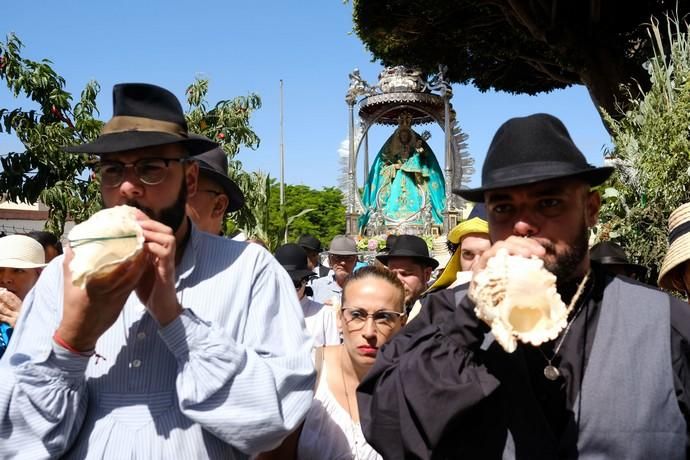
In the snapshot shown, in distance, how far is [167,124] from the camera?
2.04 meters

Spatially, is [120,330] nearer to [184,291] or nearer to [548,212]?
[184,291]

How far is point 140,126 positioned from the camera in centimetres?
202

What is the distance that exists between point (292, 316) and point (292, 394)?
27cm

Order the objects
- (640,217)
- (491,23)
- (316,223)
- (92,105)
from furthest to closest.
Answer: (316,223) → (491,23) → (92,105) → (640,217)

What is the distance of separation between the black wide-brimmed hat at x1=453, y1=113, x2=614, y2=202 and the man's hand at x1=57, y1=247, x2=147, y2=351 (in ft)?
3.62

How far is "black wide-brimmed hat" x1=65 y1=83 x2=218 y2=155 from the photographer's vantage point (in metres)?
1.94

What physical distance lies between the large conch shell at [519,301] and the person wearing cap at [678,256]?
130 cm

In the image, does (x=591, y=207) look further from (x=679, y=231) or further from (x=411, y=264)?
(x=411, y=264)

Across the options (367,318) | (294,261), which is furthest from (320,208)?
(367,318)

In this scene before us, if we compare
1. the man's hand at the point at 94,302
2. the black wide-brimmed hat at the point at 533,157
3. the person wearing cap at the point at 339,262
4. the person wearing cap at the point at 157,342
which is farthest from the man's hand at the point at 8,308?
the person wearing cap at the point at 339,262

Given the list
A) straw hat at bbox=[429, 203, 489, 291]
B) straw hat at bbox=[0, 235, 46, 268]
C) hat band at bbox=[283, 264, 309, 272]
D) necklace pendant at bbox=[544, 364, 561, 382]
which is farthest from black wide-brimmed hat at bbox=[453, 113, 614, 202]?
hat band at bbox=[283, 264, 309, 272]

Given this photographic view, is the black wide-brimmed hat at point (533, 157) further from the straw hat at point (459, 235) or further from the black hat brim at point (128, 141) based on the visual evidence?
the straw hat at point (459, 235)

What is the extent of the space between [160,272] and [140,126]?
62cm

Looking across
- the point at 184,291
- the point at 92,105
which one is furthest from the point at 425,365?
the point at 92,105
